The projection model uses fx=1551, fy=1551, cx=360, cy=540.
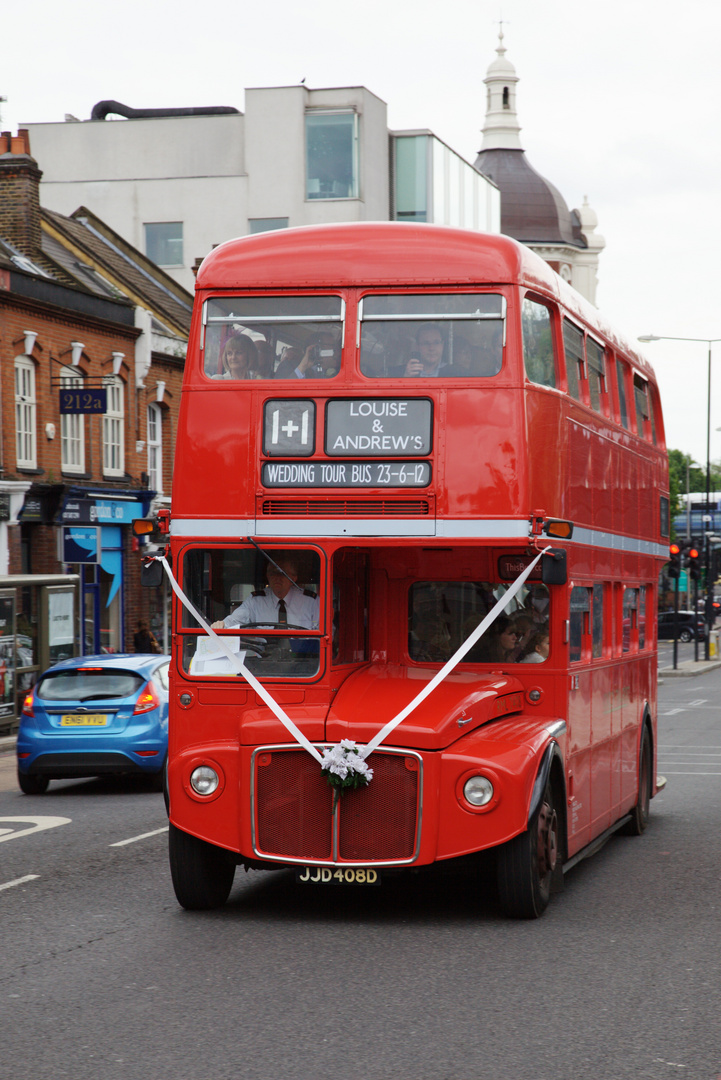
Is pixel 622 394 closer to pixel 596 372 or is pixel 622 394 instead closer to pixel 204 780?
pixel 596 372

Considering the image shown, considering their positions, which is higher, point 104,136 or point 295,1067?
point 104,136

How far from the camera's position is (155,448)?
3681 cm

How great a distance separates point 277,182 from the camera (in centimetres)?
5006

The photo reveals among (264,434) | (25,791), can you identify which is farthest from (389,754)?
(25,791)

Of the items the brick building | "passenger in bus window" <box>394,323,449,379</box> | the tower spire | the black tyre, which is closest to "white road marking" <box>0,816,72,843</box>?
the black tyre

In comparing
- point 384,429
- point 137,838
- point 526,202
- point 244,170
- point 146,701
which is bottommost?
point 137,838

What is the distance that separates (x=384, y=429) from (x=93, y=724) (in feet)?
29.1

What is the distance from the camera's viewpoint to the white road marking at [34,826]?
43.7 feet

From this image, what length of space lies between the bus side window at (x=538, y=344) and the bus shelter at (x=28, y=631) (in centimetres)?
1595

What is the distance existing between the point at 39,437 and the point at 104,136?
24889 mm

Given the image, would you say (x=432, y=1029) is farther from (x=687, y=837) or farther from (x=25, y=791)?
(x=25, y=791)

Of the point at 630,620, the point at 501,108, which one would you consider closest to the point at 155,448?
the point at 630,620

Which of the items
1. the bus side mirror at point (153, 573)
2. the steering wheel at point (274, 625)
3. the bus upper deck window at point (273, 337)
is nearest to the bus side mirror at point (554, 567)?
the steering wheel at point (274, 625)

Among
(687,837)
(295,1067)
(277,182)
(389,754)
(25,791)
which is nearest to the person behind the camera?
(295,1067)
